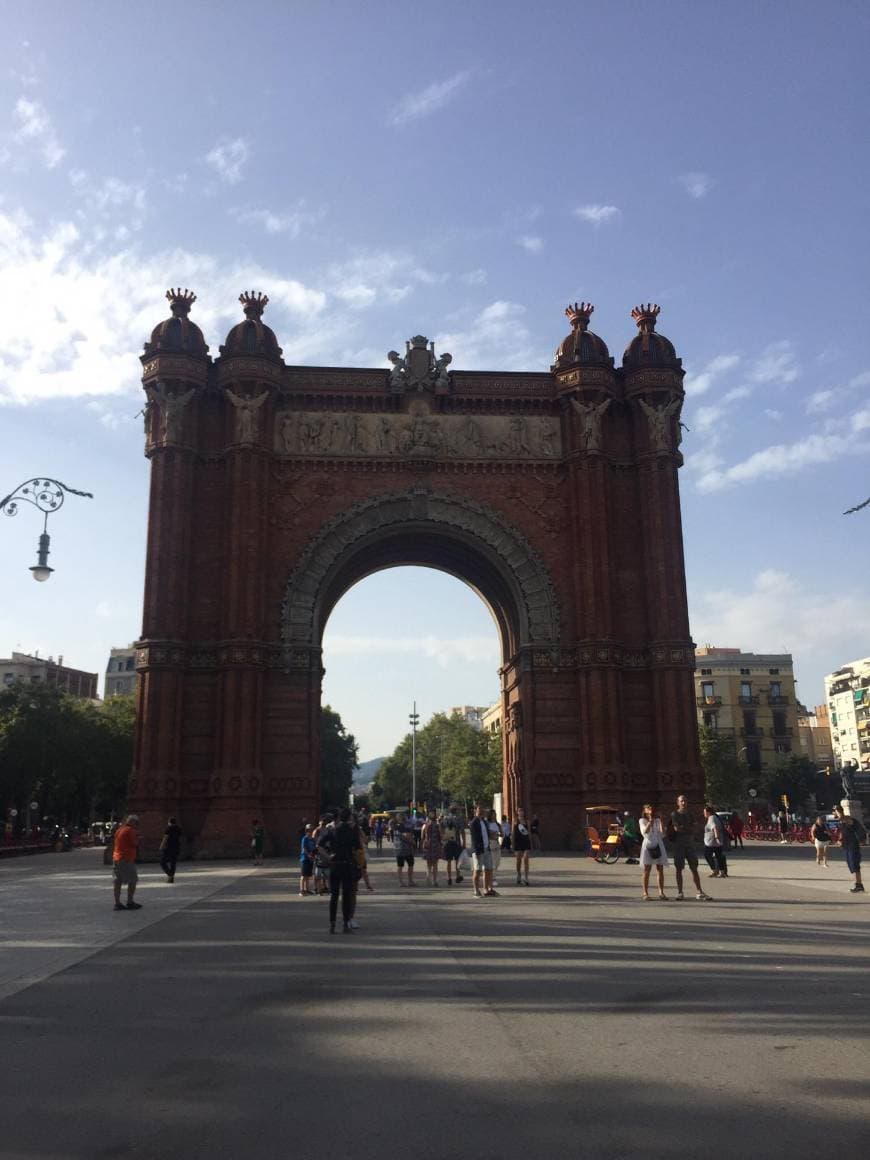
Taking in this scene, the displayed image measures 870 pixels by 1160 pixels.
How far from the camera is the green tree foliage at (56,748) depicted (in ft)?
164

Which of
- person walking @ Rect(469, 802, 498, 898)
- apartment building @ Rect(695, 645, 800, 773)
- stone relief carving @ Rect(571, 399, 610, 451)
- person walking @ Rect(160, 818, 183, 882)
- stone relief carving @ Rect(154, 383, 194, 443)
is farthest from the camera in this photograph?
apartment building @ Rect(695, 645, 800, 773)

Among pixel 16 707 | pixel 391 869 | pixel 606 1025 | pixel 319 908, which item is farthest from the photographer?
pixel 16 707

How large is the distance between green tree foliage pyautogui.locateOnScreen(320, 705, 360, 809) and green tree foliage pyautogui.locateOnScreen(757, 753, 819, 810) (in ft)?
126

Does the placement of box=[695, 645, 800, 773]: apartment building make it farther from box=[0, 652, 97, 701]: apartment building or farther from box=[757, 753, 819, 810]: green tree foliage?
box=[0, 652, 97, 701]: apartment building

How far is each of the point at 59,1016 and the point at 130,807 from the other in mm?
26110

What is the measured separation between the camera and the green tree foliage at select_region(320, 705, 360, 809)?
81.6 m

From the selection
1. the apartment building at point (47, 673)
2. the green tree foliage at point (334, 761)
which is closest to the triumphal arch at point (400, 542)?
the green tree foliage at point (334, 761)

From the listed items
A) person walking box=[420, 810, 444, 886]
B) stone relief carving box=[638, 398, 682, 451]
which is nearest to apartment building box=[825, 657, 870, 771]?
stone relief carving box=[638, 398, 682, 451]

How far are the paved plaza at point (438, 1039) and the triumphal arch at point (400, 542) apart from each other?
65.1ft

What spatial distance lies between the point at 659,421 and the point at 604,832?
16024 millimetres

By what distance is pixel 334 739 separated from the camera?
85.6 m

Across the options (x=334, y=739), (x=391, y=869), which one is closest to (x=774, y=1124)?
(x=391, y=869)

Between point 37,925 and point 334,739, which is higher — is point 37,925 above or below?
below

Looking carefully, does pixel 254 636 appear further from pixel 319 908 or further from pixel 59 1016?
pixel 59 1016
